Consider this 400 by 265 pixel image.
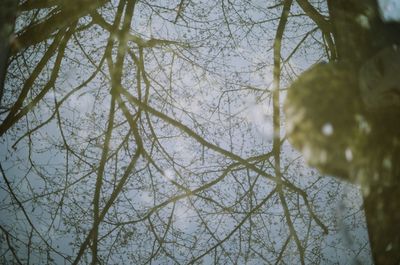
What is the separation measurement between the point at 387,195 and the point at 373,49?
41cm

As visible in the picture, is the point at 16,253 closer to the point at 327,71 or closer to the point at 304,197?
the point at 304,197

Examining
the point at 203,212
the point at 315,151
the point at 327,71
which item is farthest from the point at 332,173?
the point at 203,212

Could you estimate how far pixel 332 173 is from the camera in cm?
93

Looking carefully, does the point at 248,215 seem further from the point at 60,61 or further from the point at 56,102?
the point at 60,61

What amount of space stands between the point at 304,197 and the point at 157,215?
6.69ft

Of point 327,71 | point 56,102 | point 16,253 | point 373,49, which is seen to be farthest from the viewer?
point 56,102

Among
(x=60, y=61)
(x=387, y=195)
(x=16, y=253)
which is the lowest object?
(x=387, y=195)

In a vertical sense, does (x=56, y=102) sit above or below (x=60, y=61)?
below

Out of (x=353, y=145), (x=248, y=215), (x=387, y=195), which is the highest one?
(x=248, y=215)

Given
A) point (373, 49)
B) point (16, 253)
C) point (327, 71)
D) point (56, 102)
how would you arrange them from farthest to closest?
1. point (56, 102)
2. point (16, 253)
3. point (327, 71)
4. point (373, 49)

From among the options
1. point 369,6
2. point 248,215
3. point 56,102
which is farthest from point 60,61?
point 369,6

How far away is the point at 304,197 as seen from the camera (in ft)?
13.3

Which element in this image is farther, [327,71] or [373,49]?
[327,71]

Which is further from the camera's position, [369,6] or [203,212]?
[203,212]
